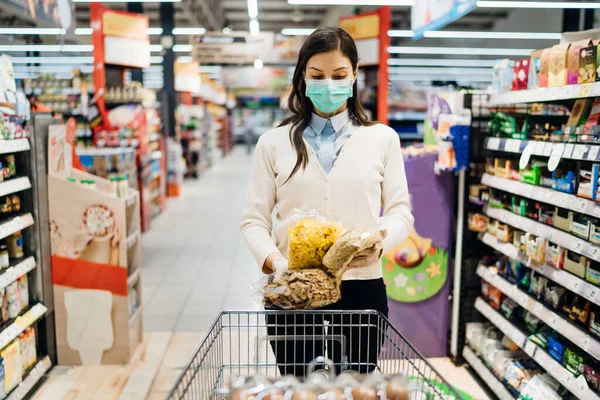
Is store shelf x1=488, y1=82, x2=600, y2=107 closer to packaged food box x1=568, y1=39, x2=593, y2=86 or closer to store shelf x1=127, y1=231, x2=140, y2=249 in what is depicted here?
packaged food box x1=568, y1=39, x2=593, y2=86

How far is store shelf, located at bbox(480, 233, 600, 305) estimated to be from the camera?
2.48 meters

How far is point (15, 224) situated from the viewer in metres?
3.28

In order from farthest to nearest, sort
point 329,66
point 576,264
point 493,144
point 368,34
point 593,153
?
1. point 368,34
2. point 493,144
3. point 576,264
4. point 593,153
5. point 329,66

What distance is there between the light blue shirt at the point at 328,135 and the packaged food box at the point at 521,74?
1.66 metres

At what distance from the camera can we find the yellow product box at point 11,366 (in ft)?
10.3

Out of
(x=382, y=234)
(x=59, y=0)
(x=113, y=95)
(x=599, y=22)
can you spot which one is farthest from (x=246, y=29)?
(x=382, y=234)

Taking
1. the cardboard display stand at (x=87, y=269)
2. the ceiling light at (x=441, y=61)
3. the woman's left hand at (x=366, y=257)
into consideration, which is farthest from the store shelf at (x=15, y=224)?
the ceiling light at (x=441, y=61)

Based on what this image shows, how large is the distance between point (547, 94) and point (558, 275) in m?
0.86

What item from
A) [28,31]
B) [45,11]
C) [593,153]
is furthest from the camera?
[28,31]

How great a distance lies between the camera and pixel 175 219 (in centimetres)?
952

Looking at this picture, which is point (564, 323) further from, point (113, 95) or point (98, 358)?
point (113, 95)

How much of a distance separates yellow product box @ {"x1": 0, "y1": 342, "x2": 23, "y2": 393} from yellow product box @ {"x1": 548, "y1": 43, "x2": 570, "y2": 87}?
3.11 meters

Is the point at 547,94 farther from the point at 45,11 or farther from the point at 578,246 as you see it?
the point at 45,11

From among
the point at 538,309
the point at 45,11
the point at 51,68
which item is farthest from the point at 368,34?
the point at 51,68
